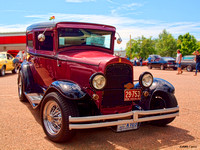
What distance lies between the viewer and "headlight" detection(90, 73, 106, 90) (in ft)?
11.1

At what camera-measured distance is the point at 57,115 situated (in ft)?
12.1

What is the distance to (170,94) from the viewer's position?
422 centimetres

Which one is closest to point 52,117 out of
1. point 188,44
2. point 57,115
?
point 57,115

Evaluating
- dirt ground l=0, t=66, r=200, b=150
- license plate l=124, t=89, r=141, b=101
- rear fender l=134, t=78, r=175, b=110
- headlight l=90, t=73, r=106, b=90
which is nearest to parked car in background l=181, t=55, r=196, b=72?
dirt ground l=0, t=66, r=200, b=150

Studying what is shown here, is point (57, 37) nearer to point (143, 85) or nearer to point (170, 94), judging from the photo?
point (143, 85)

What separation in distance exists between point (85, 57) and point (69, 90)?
0.89m

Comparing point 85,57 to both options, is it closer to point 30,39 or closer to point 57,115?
point 57,115

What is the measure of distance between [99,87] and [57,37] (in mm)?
1789

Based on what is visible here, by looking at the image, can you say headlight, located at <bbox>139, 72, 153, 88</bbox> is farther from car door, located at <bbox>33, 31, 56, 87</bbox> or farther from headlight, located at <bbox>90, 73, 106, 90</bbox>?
car door, located at <bbox>33, 31, 56, 87</bbox>

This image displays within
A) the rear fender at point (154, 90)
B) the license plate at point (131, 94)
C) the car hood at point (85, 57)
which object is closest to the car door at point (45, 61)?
the car hood at point (85, 57)

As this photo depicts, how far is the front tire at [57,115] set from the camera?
3.28 meters

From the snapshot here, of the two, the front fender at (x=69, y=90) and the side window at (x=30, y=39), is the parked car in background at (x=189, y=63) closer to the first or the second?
the side window at (x=30, y=39)

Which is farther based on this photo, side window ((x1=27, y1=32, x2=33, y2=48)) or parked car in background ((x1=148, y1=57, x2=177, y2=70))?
parked car in background ((x1=148, y1=57, x2=177, y2=70))

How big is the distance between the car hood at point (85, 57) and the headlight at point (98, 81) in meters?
0.37
